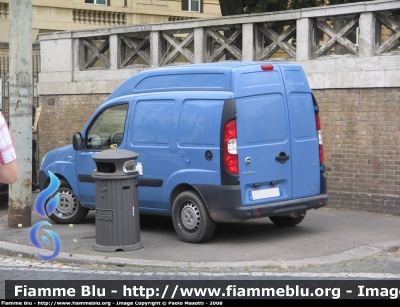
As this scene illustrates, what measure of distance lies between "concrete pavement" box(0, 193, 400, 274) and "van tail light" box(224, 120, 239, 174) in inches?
39.0

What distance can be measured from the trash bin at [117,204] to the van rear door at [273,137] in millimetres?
1323

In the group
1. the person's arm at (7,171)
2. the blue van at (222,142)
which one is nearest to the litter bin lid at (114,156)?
the blue van at (222,142)

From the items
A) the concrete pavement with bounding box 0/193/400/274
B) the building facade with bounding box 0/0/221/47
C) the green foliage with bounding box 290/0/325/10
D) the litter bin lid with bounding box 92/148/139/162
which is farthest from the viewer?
the building facade with bounding box 0/0/221/47

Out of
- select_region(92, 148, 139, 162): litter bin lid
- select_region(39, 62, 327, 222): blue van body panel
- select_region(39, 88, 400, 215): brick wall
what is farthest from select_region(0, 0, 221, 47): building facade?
select_region(92, 148, 139, 162): litter bin lid

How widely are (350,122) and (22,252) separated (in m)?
5.52

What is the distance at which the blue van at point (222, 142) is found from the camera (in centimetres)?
912

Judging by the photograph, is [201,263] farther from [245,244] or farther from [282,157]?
[282,157]

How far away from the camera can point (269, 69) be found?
31.3 ft

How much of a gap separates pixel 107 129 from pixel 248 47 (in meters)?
3.50

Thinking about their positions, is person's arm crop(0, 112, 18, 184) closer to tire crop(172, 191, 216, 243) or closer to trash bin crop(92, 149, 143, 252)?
trash bin crop(92, 149, 143, 252)

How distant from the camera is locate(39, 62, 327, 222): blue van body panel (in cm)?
914

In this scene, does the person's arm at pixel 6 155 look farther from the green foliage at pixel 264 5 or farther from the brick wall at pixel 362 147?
the green foliage at pixel 264 5

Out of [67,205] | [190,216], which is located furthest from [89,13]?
[190,216]

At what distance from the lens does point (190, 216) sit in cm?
949
